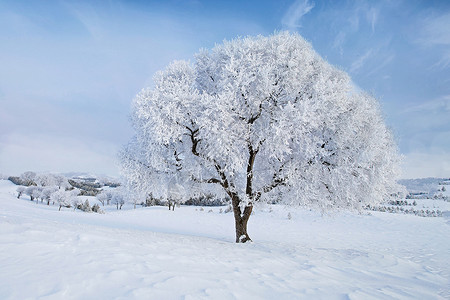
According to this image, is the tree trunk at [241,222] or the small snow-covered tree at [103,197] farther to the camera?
the small snow-covered tree at [103,197]

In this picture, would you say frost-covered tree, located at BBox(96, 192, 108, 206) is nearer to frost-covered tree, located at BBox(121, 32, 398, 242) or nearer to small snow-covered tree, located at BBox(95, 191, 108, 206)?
small snow-covered tree, located at BBox(95, 191, 108, 206)

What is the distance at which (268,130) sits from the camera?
10469 millimetres

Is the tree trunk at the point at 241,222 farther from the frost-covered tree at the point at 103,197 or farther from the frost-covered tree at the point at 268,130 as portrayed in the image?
the frost-covered tree at the point at 103,197

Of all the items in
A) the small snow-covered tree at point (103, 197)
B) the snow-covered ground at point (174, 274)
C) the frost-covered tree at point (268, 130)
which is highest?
the frost-covered tree at point (268, 130)

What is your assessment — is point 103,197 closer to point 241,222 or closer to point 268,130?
point 241,222

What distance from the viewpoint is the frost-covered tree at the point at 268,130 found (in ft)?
34.2

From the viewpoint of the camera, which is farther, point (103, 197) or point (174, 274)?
point (103, 197)

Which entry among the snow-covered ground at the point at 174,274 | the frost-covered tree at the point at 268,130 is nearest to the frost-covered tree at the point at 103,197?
the frost-covered tree at the point at 268,130

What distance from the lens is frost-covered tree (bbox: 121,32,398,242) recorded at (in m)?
10.4

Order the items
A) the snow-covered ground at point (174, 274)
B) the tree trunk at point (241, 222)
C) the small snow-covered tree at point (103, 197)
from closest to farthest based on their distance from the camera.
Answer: the snow-covered ground at point (174, 274), the tree trunk at point (241, 222), the small snow-covered tree at point (103, 197)

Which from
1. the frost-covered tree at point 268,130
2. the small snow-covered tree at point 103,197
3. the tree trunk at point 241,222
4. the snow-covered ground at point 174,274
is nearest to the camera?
the snow-covered ground at point 174,274

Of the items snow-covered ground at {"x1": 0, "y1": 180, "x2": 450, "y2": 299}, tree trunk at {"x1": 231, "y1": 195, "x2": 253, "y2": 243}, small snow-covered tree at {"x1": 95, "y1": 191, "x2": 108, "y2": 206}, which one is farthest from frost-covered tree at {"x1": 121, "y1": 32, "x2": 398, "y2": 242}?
small snow-covered tree at {"x1": 95, "y1": 191, "x2": 108, "y2": 206}

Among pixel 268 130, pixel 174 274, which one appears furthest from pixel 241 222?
pixel 174 274

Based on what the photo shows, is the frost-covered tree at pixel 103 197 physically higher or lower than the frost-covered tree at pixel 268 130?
lower
